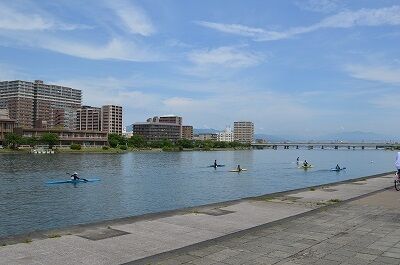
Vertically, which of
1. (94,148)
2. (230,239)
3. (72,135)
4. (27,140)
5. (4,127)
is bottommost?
(94,148)

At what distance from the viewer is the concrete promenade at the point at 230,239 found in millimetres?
7840

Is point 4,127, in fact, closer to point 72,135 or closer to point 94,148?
point 72,135

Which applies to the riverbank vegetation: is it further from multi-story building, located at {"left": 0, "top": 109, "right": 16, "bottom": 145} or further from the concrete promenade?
the concrete promenade

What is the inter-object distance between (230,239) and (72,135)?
533 ft

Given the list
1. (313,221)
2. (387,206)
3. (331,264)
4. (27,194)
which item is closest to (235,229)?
(313,221)

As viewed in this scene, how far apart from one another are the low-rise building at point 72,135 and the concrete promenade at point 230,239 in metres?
150

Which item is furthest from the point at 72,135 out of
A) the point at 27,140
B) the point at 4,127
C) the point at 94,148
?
the point at 27,140

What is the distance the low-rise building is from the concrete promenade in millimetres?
149512

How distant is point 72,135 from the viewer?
535 feet

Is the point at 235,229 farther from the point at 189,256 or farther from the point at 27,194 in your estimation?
the point at 27,194

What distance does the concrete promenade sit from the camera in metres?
7.84

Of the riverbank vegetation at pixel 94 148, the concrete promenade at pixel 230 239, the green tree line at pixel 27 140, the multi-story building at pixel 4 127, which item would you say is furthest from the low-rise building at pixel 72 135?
the concrete promenade at pixel 230 239

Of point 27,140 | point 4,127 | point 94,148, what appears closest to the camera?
point 27,140

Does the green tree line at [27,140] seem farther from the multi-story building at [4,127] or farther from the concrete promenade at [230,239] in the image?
the concrete promenade at [230,239]
